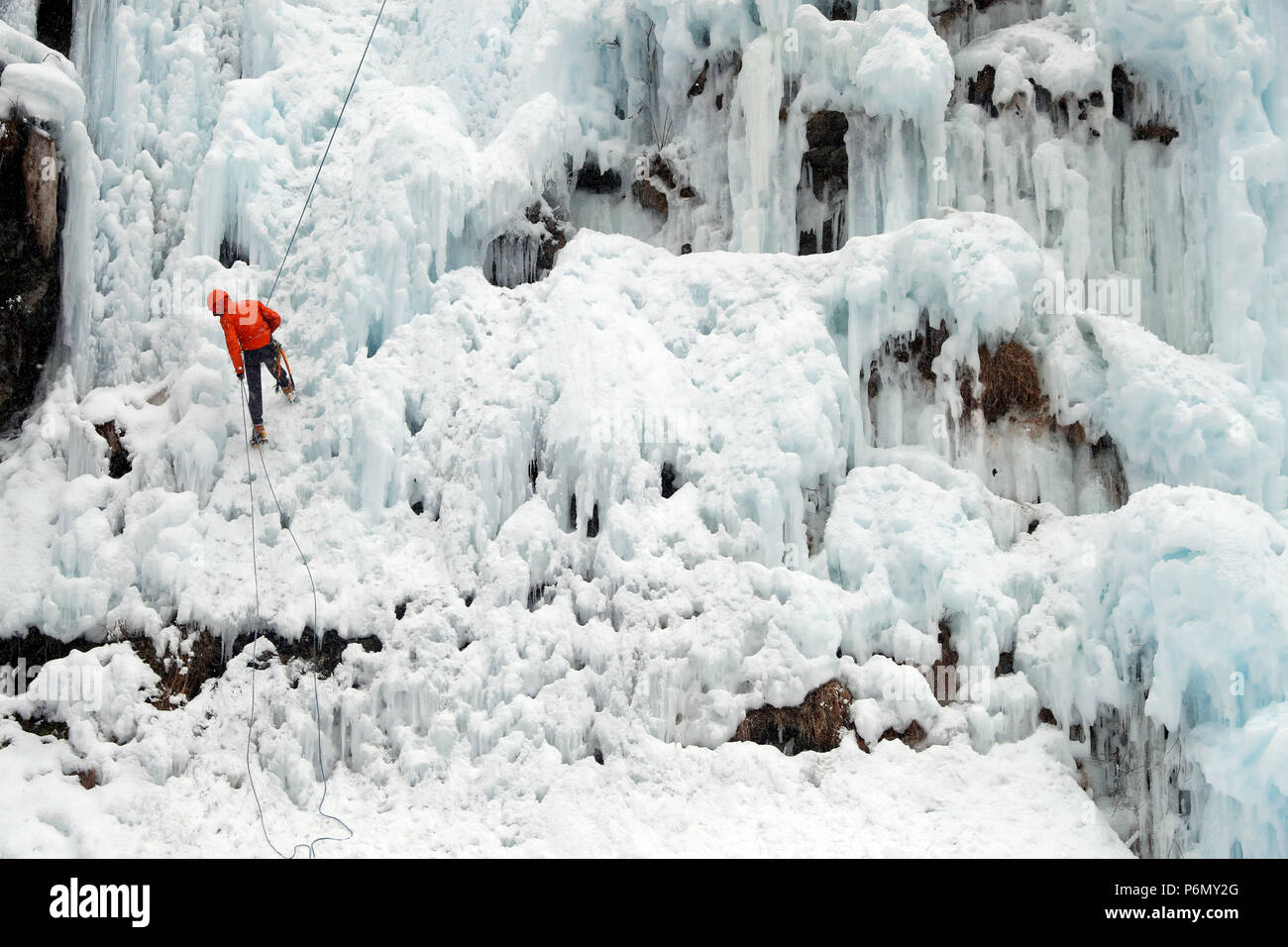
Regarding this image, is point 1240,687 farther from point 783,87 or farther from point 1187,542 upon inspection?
point 783,87

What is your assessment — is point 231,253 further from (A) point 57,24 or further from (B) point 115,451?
(A) point 57,24

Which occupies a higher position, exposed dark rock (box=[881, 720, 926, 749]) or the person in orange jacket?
the person in orange jacket

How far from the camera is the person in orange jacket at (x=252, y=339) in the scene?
9641mm

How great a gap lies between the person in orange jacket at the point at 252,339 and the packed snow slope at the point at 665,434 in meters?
0.36

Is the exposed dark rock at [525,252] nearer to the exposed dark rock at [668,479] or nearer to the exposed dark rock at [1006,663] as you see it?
the exposed dark rock at [668,479]

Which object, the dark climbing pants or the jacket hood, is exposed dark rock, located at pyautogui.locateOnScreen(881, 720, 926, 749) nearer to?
the dark climbing pants

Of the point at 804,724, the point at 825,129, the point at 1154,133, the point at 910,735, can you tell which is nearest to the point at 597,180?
the point at 825,129

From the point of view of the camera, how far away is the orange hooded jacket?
964cm

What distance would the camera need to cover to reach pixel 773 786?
8.55 meters

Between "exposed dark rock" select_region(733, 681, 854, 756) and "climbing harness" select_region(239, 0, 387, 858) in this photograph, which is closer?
"climbing harness" select_region(239, 0, 387, 858)

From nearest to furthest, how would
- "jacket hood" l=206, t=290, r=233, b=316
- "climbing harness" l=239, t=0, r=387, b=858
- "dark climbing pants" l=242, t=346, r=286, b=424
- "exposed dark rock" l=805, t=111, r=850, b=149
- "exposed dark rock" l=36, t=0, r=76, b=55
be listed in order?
"climbing harness" l=239, t=0, r=387, b=858 < "jacket hood" l=206, t=290, r=233, b=316 < "dark climbing pants" l=242, t=346, r=286, b=424 < "exposed dark rock" l=36, t=0, r=76, b=55 < "exposed dark rock" l=805, t=111, r=850, b=149

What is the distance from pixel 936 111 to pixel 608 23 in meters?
3.67

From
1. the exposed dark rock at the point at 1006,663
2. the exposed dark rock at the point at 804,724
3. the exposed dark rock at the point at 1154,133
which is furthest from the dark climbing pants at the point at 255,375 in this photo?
the exposed dark rock at the point at 1154,133

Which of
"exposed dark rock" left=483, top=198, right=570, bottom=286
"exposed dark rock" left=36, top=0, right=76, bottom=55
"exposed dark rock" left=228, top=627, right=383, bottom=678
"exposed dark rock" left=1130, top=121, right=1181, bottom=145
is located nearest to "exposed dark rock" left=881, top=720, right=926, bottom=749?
"exposed dark rock" left=228, top=627, right=383, bottom=678
